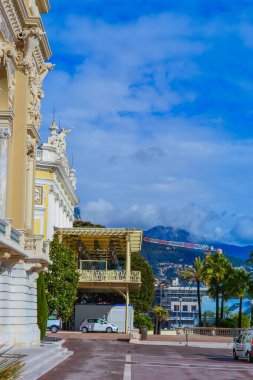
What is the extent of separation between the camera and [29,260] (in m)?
29.7

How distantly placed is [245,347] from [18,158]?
1395 centimetres

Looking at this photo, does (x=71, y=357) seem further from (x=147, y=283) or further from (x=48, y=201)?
(x=147, y=283)

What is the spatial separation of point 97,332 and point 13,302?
3357 centimetres

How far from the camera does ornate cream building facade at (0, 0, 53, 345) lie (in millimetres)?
28094

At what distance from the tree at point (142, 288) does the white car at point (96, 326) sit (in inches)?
929

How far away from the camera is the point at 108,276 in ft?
195

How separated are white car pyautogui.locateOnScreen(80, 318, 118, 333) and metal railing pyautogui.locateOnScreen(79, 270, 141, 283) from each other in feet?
12.2

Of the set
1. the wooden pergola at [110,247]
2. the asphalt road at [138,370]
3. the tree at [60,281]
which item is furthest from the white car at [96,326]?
the asphalt road at [138,370]

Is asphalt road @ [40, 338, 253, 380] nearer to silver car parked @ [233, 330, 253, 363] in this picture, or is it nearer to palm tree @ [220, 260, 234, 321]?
silver car parked @ [233, 330, 253, 363]

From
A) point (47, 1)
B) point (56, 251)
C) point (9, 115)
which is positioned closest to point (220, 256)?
point (56, 251)

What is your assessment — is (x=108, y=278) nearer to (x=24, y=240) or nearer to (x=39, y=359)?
(x=24, y=240)

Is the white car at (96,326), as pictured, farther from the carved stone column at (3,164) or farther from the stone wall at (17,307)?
the carved stone column at (3,164)

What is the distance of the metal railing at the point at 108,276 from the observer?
59.2 meters

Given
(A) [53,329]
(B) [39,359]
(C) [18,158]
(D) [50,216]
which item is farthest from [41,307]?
(D) [50,216]
